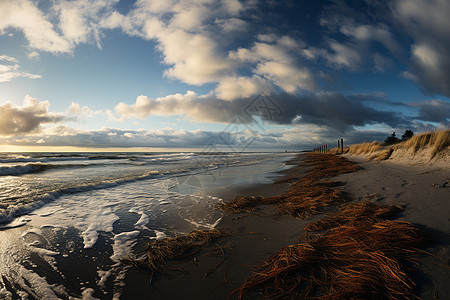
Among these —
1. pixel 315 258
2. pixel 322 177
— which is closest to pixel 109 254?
pixel 315 258

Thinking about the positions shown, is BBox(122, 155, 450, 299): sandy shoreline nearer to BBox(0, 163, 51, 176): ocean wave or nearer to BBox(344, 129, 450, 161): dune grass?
BBox(344, 129, 450, 161): dune grass

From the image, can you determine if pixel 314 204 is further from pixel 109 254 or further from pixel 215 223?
pixel 109 254

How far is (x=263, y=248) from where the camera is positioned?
2.74 meters

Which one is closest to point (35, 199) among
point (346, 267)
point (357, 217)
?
point (346, 267)

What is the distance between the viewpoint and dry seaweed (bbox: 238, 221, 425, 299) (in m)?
1.67

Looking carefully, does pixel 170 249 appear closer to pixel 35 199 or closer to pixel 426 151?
pixel 35 199

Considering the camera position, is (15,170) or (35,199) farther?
(15,170)

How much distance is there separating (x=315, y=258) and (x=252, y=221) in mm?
1803

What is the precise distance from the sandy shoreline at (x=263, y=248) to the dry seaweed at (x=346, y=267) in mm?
156

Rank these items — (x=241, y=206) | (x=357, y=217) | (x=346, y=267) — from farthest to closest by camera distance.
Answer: (x=241, y=206)
(x=357, y=217)
(x=346, y=267)

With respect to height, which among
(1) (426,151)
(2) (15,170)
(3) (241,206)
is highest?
(1) (426,151)

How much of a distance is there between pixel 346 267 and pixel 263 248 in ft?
3.50

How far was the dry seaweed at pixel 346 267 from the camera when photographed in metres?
1.67

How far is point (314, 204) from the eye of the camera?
4281 millimetres
